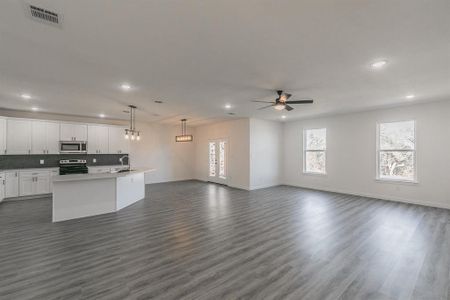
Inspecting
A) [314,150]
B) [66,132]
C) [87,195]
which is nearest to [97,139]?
[66,132]

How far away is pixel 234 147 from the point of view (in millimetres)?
8484

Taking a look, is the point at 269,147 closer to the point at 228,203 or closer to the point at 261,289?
the point at 228,203

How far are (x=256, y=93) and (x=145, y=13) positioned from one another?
308 centimetres

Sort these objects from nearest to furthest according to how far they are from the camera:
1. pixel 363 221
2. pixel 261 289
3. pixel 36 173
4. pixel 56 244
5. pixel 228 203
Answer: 1. pixel 261 289
2. pixel 56 244
3. pixel 363 221
4. pixel 228 203
5. pixel 36 173

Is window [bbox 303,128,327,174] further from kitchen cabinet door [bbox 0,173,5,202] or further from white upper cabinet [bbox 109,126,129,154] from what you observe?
kitchen cabinet door [bbox 0,173,5,202]

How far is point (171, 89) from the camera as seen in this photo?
4438 millimetres

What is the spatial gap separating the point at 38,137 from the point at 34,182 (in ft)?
4.66

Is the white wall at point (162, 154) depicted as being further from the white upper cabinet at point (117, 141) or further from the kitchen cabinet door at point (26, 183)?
the kitchen cabinet door at point (26, 183)

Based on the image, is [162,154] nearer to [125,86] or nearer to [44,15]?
[125,86]

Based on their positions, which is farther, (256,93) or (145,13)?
(256,93)

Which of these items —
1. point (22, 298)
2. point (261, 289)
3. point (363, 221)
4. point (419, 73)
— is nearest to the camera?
point (22, 298)

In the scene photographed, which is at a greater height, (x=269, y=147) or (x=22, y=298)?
(x=269, y=147)

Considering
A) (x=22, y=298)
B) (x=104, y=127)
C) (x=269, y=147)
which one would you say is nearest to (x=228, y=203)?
(x=269, y=147)

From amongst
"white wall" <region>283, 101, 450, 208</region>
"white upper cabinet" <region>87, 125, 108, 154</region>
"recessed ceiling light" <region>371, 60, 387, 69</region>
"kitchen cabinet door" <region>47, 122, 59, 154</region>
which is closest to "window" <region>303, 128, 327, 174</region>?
"white wall" <region>283, 101, 450, 208</region>
